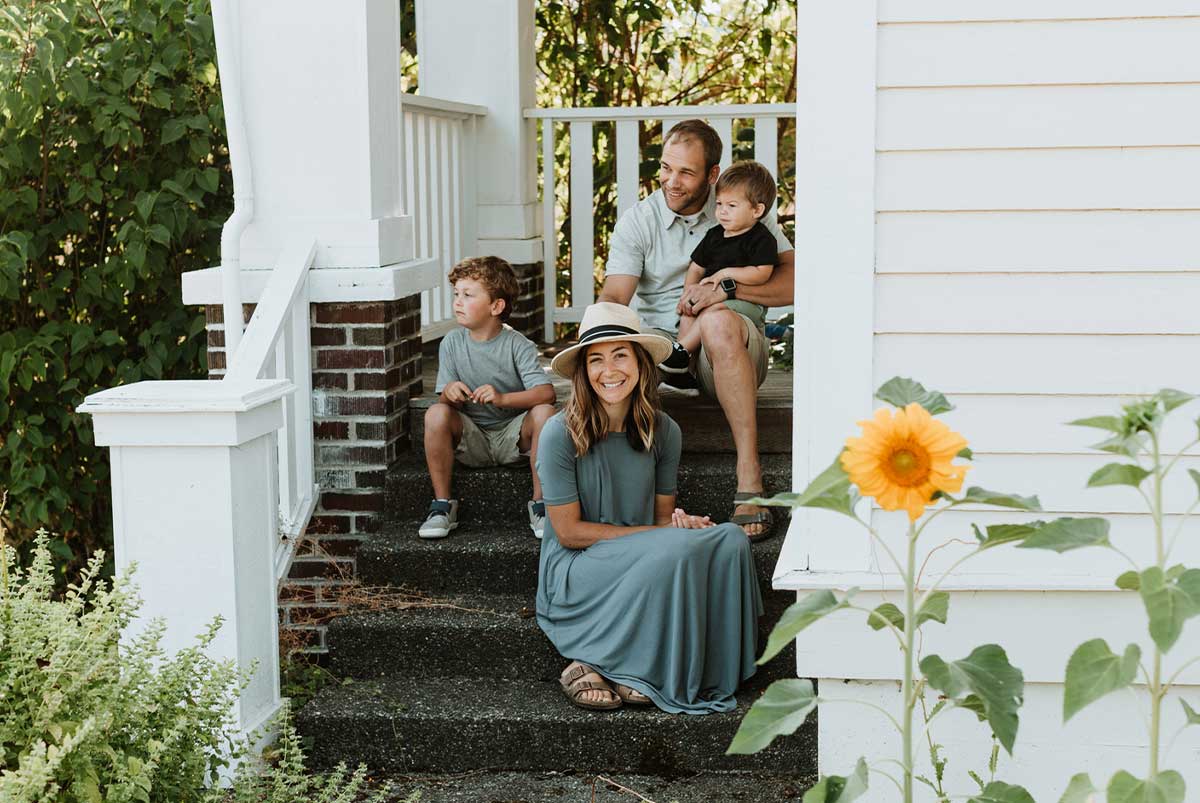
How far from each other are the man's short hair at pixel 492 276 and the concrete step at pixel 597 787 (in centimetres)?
138

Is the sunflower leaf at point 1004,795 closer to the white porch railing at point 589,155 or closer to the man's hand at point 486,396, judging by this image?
the man's hand at point 486,396

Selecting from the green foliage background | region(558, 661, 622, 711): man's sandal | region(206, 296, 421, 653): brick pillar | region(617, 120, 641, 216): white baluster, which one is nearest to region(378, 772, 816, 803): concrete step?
region(558, 661, 622, 711): man's sandal

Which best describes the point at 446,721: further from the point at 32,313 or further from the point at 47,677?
the point at 32,313

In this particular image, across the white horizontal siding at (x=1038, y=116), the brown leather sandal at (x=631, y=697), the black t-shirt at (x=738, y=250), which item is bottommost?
the brown leather sandal at (x=631, y=697)

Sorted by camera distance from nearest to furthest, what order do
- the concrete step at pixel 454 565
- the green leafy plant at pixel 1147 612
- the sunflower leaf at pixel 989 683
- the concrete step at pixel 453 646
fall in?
the green leafy plant at pixel 1147 612, the sunflower leaf at pixel 989 683, the concrete step at pixel 453 646, the concrete step at pixel 454 565

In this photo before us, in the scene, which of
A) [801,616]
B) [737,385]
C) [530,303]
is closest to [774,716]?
[801,616]

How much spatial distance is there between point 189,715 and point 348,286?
1642 millimetres

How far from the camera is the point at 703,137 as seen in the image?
4.35 m

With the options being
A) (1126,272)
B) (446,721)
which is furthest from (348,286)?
(1126,272)

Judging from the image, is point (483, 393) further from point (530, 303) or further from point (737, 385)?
point (530, 303)

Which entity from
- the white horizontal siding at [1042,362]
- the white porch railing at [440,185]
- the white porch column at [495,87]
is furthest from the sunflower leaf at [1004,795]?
the white porch column at [495,87]

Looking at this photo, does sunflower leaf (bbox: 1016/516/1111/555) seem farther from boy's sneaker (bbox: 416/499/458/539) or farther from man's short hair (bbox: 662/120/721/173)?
man's short hair (bbox: 662/120/721/173)

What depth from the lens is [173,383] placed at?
131 inches

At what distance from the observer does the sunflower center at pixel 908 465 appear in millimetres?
1819
